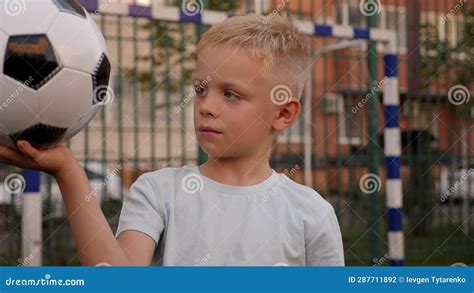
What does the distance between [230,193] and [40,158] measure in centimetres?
47

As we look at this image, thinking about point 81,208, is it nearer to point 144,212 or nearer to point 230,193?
point 144,212

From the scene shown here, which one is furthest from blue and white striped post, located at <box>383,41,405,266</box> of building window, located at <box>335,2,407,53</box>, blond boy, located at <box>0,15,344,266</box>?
blond boy, located at <box>0,15,344,266</box>

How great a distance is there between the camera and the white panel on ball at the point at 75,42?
2064 mm

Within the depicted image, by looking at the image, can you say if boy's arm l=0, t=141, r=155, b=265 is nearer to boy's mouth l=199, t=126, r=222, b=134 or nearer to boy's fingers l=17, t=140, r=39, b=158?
boy's fingers l=17, t=140, r=39, b=158

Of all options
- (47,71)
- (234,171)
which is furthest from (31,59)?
(234,171)

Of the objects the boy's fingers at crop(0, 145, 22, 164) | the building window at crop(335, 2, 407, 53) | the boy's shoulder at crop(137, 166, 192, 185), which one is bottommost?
the boy's shoulder at crop(137, 166, 192, 185)

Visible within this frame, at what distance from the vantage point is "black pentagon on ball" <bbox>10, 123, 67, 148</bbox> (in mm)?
1899

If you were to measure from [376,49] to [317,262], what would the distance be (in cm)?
335

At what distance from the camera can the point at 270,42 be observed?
6.69 ft

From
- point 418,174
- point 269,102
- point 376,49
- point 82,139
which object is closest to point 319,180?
point 418,174

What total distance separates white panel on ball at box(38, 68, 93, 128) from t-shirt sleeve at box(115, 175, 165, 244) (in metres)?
0.26

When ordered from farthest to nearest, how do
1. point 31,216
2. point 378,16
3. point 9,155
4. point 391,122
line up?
point 378,16 < point 391,122 < point 31,216 < point 9,155

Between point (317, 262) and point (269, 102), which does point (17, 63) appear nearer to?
point (269, 102)

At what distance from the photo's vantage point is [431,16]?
7129mm
